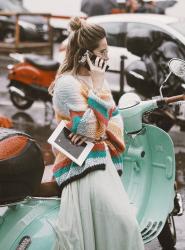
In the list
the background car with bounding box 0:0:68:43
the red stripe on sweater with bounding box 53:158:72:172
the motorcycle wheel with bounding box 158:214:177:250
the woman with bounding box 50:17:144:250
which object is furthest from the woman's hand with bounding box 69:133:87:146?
the background car with bounding box 0:0:68:43

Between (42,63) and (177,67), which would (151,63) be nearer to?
(42,63)

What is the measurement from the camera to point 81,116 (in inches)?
148

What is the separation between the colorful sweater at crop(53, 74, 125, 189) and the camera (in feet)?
12.3

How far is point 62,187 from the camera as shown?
3844 millimetres

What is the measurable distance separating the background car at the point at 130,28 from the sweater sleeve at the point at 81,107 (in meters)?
6.77

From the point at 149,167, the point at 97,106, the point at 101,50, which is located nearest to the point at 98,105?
the point at 97,106

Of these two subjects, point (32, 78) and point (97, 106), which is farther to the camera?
point (32, 78)

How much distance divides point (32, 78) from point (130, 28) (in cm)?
171

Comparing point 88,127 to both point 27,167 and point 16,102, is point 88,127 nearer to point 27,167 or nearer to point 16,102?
point 27,167

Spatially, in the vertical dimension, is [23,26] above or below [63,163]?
below

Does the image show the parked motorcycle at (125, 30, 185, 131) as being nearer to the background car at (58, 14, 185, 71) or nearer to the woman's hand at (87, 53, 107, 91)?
the background car at (58, 14, 185, 71)

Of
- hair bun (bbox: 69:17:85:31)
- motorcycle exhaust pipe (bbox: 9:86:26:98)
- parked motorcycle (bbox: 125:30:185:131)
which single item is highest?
hair bun (bbox: 69:17:85:31)

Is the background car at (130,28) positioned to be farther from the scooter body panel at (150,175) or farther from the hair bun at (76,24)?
the hair bun at (76,24)

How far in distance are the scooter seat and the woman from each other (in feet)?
25.5
